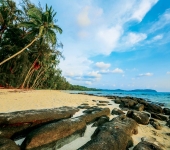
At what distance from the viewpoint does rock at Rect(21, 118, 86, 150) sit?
3002 mm

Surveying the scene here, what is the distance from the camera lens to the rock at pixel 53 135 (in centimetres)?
300

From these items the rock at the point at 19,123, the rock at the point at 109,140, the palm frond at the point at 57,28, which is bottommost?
the rock at the point at 109,140

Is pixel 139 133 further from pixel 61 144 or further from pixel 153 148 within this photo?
pixel 61 144

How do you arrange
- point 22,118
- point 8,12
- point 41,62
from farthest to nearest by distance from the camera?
point 41,62 < point 8,12 < point 22,118

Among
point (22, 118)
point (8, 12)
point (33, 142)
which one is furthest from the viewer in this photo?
point (8, 12)

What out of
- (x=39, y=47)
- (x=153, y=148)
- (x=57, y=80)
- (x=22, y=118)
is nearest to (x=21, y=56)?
(x=39, y=47)

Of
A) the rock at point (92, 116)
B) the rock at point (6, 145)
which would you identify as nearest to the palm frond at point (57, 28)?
the rock at point (92, 116)

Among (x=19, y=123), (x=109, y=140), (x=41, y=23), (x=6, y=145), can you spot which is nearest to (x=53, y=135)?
(x=6, y=145)

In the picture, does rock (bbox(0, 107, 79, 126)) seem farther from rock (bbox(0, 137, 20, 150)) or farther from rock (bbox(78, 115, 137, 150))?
rock (bbox(78, 115, 137, 150))

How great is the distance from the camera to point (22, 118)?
3.83 metres

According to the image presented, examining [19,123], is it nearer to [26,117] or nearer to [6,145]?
[26,117]

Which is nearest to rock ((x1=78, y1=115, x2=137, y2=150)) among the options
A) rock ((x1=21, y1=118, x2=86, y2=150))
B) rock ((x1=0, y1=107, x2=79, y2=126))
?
rock ((x1=21, y1=118, x2=86, y2=150))

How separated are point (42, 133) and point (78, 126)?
118 centimetres

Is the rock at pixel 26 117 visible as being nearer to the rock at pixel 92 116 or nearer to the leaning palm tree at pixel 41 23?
the rock at pixel 92 116
